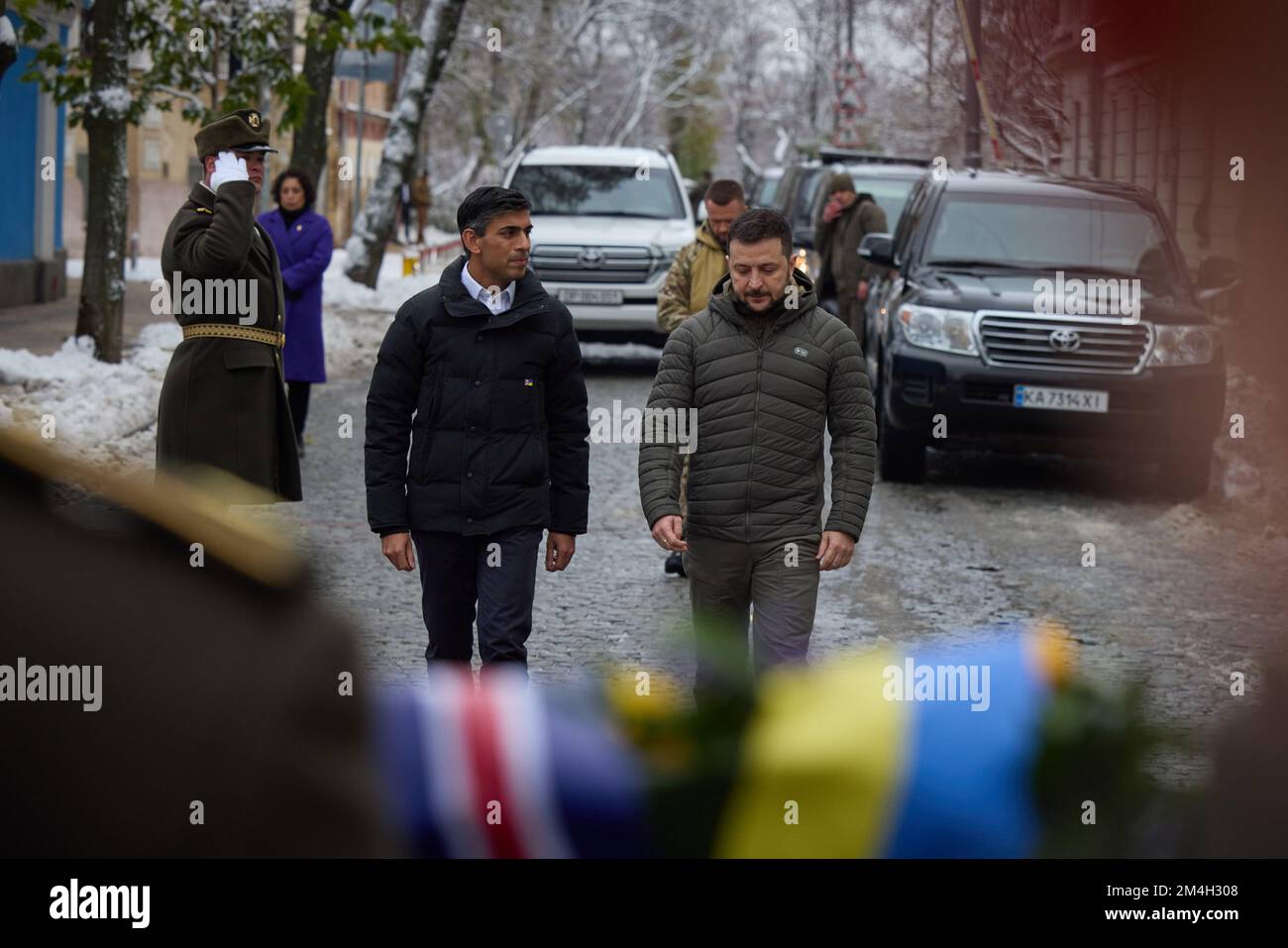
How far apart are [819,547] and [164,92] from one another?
42.9 feet

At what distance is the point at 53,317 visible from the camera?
20.7 m

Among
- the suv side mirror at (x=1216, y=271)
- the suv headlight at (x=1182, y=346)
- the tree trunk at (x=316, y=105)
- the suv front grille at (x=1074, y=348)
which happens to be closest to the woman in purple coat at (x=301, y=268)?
the suv front grille at (x=1074, y=348)

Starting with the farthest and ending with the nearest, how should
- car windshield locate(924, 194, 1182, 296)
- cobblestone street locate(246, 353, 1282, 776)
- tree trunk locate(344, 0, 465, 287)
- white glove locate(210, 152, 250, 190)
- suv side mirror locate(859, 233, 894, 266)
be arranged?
tree trunk locate(344, 0, 465, 287) < suv side mirror locate(859, 233, 894, 266) < car windshield locate(924, 194, 1182, 296) < cobblestone street locate(246, 353, 1282, 776) < white glove locate(210, 152, 250, 190)

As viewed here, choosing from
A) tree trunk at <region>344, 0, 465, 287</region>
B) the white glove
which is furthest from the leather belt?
tree trunk at <region>344, 0, 465, 287</region>

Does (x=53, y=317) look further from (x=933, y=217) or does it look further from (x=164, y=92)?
(x=933, y=217)

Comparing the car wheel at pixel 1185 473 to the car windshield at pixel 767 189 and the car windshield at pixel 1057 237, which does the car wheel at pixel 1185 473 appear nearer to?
the car windshield at pixel 1057 237

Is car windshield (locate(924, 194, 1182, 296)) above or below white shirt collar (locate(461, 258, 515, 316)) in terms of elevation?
above

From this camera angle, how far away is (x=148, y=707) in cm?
461

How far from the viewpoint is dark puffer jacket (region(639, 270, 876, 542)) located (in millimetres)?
5707

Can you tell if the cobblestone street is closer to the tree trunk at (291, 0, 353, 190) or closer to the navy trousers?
the navy trousers

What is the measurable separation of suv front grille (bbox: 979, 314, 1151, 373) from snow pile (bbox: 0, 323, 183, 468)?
4937 mm

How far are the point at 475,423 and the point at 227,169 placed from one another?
70.7 inches

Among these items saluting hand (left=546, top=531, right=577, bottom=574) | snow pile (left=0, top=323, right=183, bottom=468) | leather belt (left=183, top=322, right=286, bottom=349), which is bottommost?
saluting hand (left=546, top=531, right=577, bottom=574)
